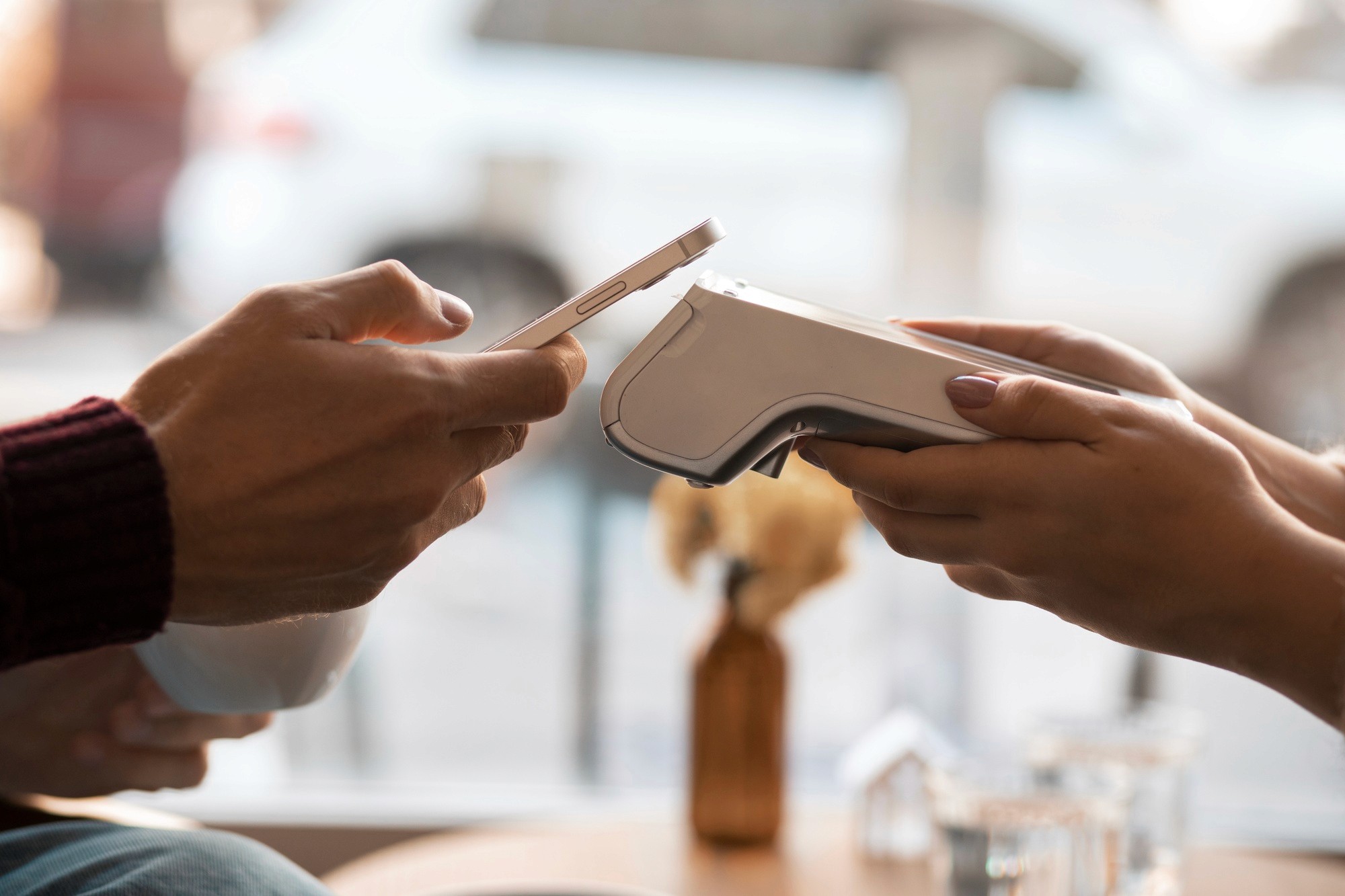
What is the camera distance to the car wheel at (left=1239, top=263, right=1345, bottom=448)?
Result: 1686 millimetres

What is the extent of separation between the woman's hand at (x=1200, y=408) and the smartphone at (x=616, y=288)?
20cm

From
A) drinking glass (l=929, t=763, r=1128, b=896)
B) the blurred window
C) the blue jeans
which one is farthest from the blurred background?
the blue jeans

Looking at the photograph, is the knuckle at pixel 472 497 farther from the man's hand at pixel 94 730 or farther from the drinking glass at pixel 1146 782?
the drinking glass at pixel 1146 782

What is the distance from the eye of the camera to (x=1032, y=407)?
54 centimetres

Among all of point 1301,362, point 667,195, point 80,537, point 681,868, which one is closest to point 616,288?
point 80,537

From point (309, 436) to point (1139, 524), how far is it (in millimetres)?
384

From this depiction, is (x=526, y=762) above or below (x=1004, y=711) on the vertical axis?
below

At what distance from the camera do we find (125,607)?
18.2 inches

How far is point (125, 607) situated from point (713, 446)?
0.90 ft

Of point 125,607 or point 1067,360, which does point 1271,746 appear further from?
point 125,607

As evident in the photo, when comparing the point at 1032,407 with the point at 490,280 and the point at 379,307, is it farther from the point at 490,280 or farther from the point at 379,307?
the point at 490,280

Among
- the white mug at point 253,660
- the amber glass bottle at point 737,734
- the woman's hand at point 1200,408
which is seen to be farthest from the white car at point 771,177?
the white mug at point 253,660

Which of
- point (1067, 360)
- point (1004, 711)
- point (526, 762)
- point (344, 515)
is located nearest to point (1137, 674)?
point (1004, 711)

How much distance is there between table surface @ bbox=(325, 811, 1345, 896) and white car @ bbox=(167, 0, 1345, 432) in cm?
83
